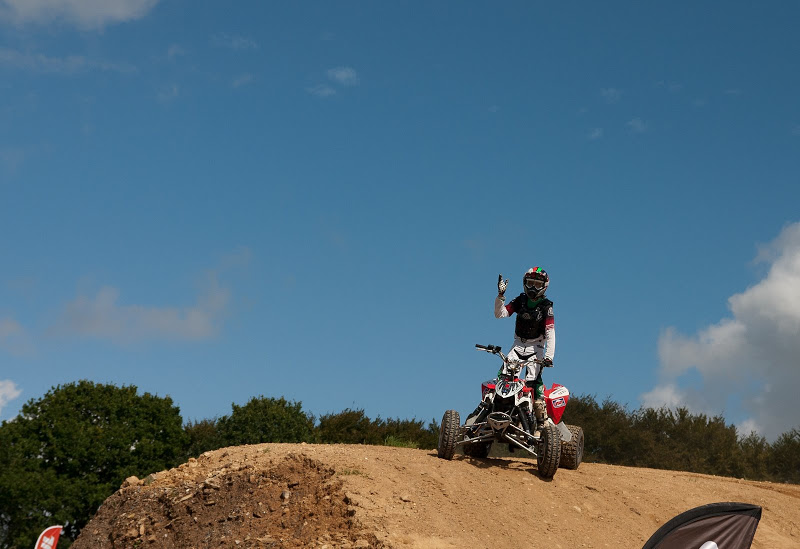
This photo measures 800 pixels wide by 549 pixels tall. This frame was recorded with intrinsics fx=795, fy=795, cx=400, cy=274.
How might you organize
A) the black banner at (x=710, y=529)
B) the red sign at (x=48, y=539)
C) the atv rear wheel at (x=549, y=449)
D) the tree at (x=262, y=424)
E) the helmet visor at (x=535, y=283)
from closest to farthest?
Result: 1. the black banner at (x=710, y=529)
2. the atv rear wheel at (x=549, y=449)
3. the helmet visor at (x=535, y=283)
4. the red sign at (x=48, y=539)
5. the tree at (x=262, y=424)

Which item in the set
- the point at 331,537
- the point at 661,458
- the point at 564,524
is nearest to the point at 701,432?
the point at 661,458

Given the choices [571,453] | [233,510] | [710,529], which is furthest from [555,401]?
[710,529]

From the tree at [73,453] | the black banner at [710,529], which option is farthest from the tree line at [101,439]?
the black banner at [710,529]

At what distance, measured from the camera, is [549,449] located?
14.3 m

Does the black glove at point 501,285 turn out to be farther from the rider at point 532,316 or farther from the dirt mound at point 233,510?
the dirt mound at point 233,510

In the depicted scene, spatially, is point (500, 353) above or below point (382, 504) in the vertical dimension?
above

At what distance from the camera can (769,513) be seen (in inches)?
672

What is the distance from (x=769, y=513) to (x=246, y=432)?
644 inches

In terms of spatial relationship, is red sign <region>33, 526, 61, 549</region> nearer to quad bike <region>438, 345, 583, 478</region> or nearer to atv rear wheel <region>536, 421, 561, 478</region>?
quad bike <region>438, 345, 583, 478</region>

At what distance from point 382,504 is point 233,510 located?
8.96 ft

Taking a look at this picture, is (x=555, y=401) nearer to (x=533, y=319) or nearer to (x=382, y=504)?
(x=533, y=319)

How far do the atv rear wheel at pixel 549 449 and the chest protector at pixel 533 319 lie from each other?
219 centimetres

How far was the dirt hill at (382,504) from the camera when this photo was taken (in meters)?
12.1

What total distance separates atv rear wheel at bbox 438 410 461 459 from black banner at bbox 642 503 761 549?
7.02 m
